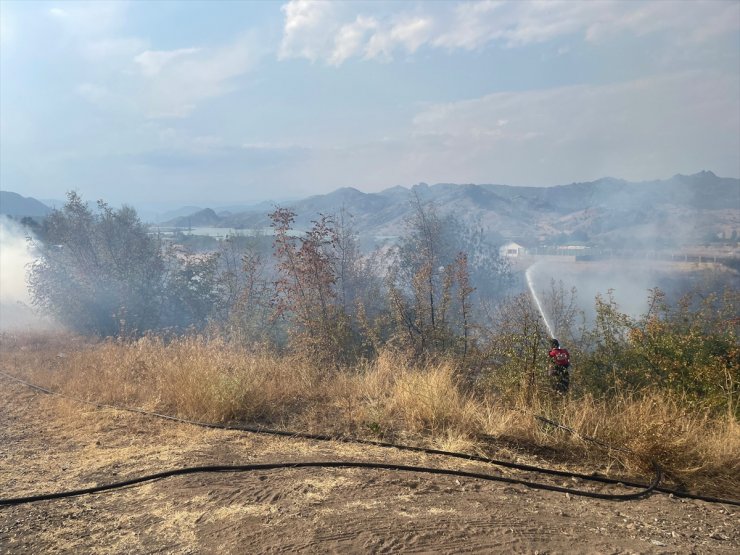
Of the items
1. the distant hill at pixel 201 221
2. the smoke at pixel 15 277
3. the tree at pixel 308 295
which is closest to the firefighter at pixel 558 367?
the tree at pixel 308 295

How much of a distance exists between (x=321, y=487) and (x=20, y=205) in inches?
3079

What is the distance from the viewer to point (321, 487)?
461cm

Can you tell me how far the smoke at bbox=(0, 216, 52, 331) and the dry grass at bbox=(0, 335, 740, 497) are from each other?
1611cm

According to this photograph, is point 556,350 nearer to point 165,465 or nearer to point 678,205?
point 165,465

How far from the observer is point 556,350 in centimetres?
714

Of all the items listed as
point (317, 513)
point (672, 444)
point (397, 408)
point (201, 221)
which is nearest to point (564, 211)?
point (201, 221)

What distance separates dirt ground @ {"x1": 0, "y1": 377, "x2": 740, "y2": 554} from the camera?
3.71m

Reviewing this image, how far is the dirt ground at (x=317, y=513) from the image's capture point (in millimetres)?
3711

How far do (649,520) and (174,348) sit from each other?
317 inches

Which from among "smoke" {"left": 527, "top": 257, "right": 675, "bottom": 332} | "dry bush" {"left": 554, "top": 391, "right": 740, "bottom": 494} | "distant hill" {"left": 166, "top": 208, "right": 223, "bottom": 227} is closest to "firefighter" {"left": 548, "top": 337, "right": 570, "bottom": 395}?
"dry bush" {"left": 554, "top": 391, "right": 740, "bottom": 494}

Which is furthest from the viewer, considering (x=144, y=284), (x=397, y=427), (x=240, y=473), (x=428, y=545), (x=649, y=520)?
(x=144, y=284)

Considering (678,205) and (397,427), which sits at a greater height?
(678,205)

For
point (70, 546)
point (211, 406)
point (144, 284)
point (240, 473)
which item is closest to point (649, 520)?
point (240, 473)

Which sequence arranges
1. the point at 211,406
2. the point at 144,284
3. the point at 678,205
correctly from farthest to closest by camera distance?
the point at 678,205
the point at 144,284
the point at 211,406
